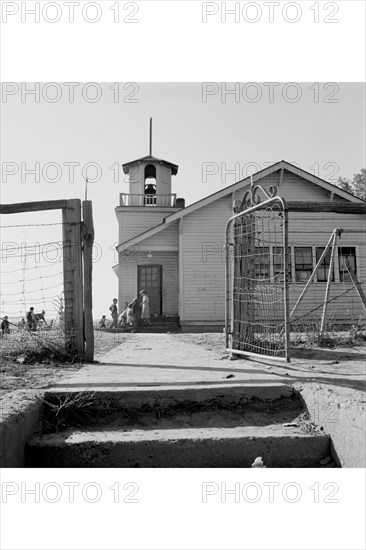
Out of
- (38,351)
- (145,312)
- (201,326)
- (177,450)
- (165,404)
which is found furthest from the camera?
(201,326)

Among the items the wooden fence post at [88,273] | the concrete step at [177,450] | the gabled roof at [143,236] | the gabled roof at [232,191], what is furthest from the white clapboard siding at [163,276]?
the concrete step at [177,450]

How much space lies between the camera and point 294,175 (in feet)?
61.7

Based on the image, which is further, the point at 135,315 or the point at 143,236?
the point at 143,236

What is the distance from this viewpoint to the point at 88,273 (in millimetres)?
6566

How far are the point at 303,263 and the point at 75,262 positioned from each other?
42.3 feet

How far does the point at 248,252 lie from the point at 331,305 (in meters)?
11.3

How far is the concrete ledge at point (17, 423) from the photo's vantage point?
9.30 ft

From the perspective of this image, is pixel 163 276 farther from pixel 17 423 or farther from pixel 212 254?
pixel 17 423

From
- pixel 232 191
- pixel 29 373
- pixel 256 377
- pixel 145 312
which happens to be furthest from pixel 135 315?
pixel 256 377

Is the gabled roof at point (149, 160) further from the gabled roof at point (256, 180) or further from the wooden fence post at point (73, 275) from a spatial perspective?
the wooden fence post at point (73, 275)

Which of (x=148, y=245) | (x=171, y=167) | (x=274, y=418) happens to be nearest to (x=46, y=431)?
(x=274, y=418)

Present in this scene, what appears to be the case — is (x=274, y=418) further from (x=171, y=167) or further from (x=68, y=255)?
(x=171, y=167)

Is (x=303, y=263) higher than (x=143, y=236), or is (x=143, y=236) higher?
(x=143, y=236)

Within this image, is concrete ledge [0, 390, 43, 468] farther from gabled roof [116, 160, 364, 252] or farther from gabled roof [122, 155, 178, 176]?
gabled roof [122, 155, 178, 176]
